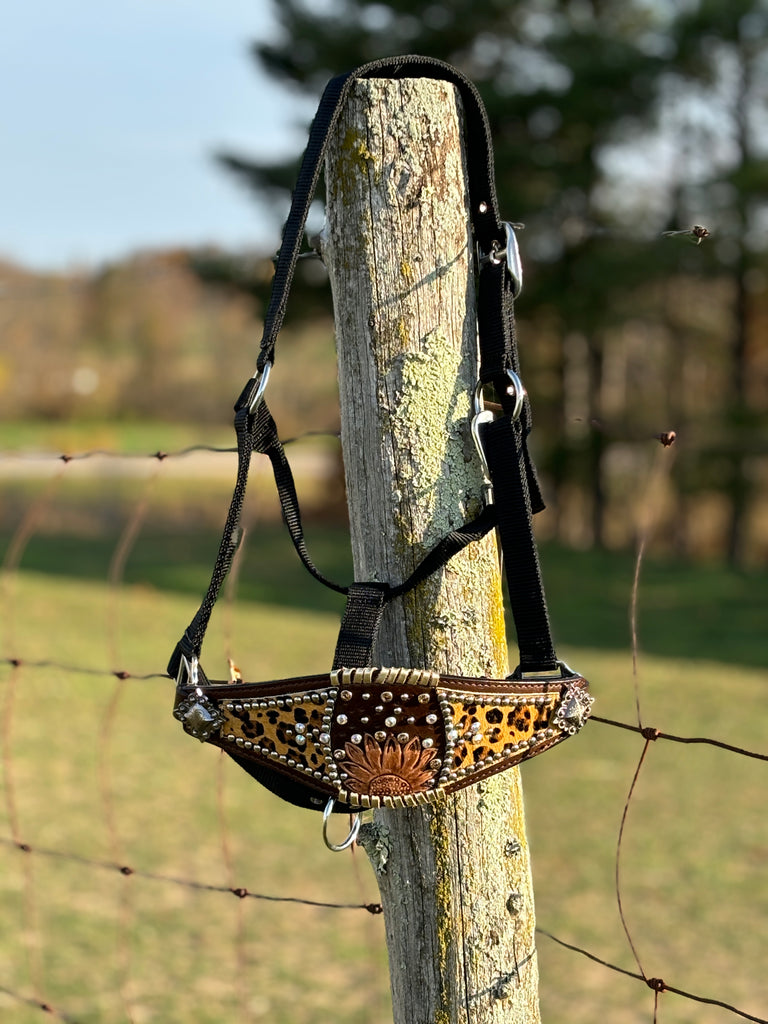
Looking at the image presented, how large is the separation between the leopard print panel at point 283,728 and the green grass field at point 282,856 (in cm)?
92

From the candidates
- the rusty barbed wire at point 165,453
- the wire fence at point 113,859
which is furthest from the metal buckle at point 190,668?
the wire fence at point 113,859

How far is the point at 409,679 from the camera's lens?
127 cm

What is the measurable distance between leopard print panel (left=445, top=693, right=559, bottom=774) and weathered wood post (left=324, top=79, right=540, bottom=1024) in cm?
13

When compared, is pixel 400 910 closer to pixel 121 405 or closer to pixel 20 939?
pixel 20 939

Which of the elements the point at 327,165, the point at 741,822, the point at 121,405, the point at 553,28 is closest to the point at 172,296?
the point at 121,405

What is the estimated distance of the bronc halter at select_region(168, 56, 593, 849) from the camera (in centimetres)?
130

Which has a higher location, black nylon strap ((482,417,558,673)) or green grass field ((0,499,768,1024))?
black nylon strap ((482,417,558,673))

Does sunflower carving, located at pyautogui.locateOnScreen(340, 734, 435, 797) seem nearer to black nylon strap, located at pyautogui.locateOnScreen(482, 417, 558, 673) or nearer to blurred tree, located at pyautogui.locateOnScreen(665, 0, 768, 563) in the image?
black nylon strap, located at pyautogui.locateOnScreen(482, 417, 558, 673)

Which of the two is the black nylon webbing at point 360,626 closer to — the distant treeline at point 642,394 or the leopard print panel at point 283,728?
the leopard print panel at point 283,728

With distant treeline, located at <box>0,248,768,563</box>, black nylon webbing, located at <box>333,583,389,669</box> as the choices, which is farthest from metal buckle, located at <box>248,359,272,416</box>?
distant treeline, located at <box>0,248,768,563</box>

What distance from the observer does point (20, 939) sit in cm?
394

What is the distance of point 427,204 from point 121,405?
3225 cm

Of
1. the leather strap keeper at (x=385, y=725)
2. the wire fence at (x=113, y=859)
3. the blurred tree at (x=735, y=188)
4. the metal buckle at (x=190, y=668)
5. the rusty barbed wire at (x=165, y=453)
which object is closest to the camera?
the leather strap keeper at (x=385, y=725)

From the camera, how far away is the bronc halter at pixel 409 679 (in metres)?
1.30
